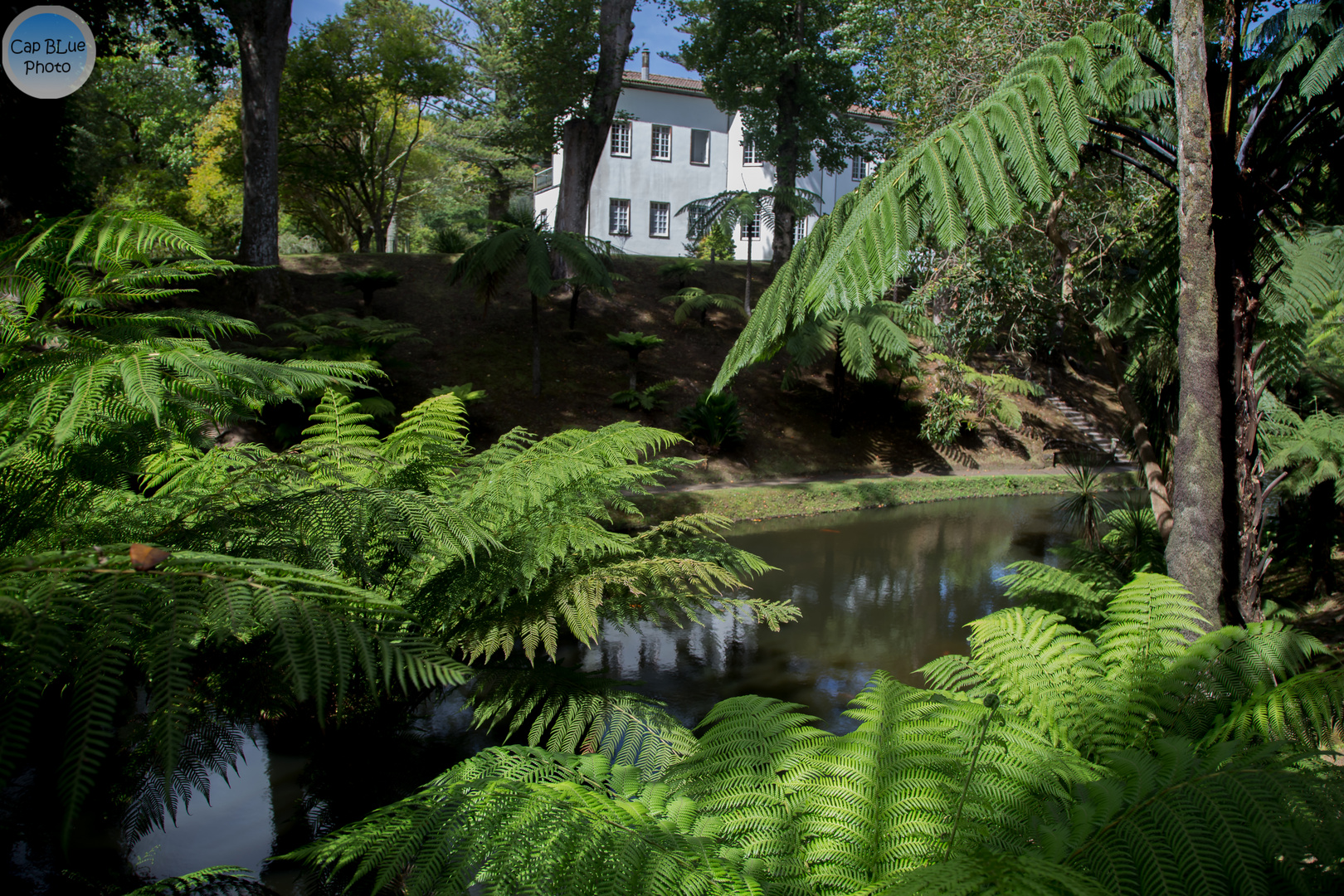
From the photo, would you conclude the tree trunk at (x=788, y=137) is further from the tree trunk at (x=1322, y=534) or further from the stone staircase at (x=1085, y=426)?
the tree trunk at (x=1322, y=534)

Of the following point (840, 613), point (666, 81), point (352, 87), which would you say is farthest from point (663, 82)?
point (840, 613)

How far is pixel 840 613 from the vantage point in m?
6.20

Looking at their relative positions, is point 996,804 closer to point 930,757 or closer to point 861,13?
point 930,757

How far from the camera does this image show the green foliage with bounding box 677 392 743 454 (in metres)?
12.3

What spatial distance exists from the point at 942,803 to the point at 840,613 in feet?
15.9

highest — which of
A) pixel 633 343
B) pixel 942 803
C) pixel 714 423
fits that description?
pixel 633 343

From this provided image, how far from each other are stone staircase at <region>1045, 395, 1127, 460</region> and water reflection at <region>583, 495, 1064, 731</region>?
19.2ft

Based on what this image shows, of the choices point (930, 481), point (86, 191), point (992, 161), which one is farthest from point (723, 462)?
point (86, 191)

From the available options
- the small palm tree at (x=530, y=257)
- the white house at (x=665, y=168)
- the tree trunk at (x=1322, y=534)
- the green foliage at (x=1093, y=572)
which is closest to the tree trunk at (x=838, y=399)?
the small palm tree at (x=530, y=257)

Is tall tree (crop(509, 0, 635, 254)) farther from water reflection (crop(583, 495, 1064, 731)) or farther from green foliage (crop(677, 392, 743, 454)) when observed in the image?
water reflection (crop(583, 495, 1064, 731))

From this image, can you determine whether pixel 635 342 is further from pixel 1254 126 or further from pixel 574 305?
pixel 1254 126

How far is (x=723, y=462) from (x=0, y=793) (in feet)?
33.7

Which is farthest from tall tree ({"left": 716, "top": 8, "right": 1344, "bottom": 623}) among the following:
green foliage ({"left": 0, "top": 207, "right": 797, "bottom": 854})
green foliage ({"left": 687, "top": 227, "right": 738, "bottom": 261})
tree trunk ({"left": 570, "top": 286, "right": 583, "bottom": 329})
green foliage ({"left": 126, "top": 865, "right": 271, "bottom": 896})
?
green foliage ({"left": 687, "top": 227, "right": 738, "bottom": 261})

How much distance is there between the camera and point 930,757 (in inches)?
61.7
